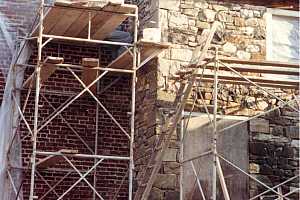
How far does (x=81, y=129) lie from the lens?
11.4m

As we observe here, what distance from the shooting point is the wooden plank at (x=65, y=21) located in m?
10.2

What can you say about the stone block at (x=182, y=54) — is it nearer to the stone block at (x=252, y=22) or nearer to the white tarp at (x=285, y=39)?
the stone block at (x=252, y=22)

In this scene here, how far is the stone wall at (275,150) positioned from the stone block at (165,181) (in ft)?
3.84

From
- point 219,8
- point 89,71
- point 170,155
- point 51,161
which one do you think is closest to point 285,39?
point 219,8

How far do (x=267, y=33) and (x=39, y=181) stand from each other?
3.94 metres

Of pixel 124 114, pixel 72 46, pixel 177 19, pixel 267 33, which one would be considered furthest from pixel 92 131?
pixel 267 33

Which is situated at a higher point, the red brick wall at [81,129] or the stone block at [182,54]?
the stone block at [182,54]

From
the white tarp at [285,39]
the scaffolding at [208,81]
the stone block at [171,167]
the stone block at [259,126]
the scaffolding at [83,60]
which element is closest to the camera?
the scaffolding at [208,81]

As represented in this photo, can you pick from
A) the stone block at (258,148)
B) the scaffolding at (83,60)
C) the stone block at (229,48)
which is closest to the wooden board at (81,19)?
the scaffolding at (83,60)

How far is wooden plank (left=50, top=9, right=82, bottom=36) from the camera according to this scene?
10.2 m

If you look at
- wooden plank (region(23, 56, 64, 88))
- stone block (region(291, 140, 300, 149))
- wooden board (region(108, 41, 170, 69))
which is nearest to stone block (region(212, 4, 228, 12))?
wooden board (region(108, 41, 170, 69))

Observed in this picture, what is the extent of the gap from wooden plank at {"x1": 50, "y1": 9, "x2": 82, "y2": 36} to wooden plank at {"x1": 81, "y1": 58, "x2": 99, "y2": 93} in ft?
2.00

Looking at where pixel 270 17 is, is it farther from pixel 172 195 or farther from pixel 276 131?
pixel 172 195

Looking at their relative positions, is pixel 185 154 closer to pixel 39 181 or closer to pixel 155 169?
pixel 155 169
